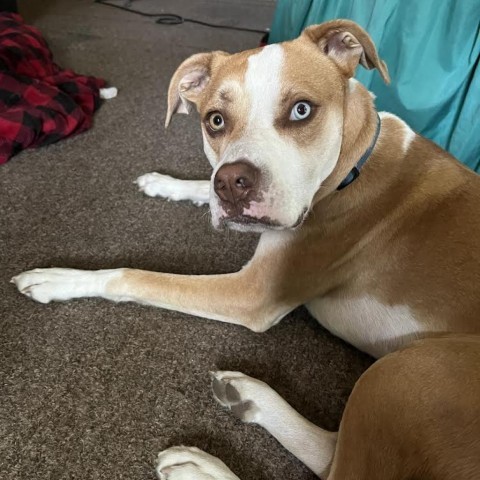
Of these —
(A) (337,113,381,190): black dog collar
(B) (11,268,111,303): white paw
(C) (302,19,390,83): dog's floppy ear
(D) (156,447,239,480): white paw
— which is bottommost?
(D) (156,447,239,480): white paw

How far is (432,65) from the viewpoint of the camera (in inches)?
106

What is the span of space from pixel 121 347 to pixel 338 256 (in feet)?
2.69

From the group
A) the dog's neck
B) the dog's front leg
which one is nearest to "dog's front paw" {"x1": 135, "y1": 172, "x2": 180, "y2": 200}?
the dog's front leg

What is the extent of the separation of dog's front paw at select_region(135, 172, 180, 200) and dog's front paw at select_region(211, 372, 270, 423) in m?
1.11

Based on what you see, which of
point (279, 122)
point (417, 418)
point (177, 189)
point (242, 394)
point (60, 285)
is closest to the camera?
point (417, 418)

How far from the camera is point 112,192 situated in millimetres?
2592

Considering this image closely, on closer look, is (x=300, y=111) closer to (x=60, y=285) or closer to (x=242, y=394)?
(x=242, y=394)

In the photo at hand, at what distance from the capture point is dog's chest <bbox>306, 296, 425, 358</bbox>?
1.71m

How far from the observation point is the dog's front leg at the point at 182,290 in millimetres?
1839

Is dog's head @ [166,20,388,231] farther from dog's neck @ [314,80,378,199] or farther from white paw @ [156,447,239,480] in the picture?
white paw @ [156,447,239,480]

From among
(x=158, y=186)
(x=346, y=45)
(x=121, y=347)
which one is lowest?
(x=121, y=347)

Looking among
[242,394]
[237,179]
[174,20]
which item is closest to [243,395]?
[242,394]

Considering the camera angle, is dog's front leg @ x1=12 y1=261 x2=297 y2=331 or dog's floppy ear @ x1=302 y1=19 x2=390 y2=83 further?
dog's front leg @ x1=12 y1=261 x2=297 y2=331

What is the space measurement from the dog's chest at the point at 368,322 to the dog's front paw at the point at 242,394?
38 cm
